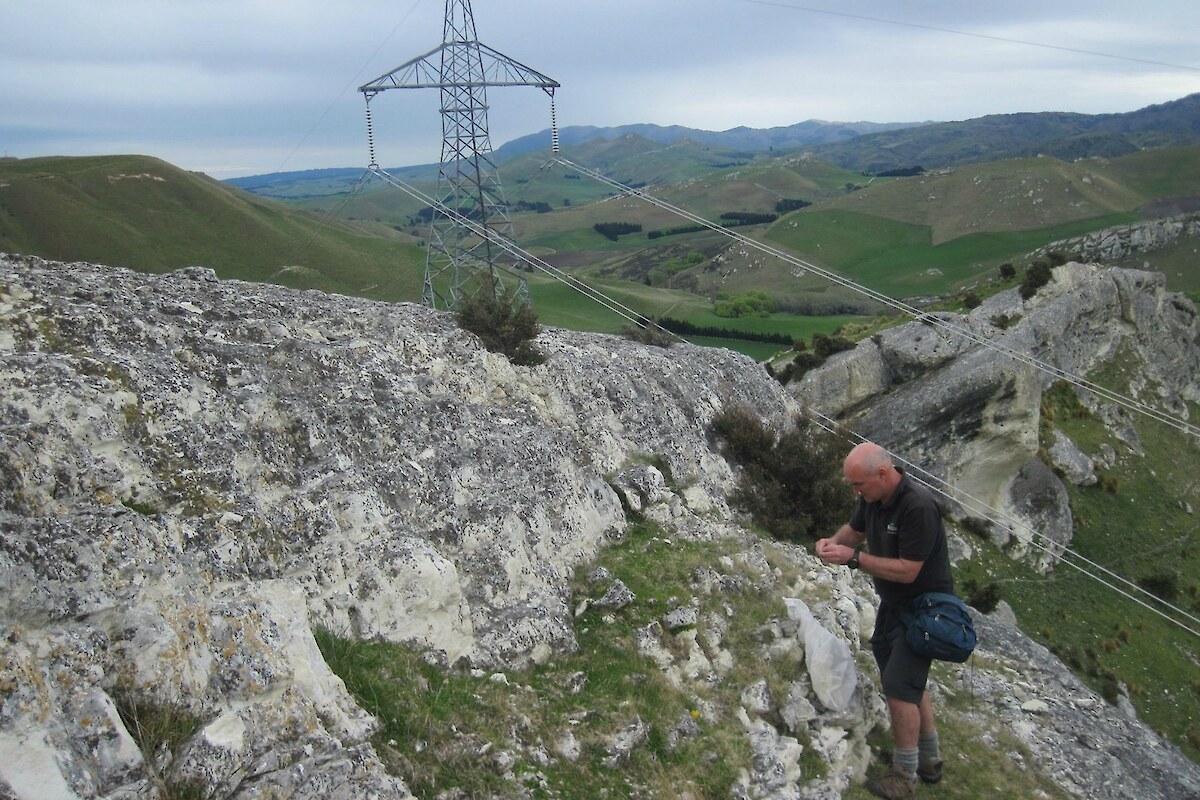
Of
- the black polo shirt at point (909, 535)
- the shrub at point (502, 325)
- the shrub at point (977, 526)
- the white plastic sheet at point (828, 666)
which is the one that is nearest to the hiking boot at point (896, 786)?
the white plastic sheet at point (828, 666)

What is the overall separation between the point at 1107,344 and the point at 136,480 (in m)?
47.8

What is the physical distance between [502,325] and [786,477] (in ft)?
24.4

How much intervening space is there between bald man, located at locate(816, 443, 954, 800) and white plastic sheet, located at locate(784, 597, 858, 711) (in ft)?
2.74

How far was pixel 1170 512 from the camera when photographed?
34656 millimetres

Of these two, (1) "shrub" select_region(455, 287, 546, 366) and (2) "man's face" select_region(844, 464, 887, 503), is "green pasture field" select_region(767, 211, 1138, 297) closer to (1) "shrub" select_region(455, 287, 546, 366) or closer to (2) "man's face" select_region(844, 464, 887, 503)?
(1) "shrub" select_region(455, 287, 546, 366)

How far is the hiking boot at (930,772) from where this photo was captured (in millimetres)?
9234

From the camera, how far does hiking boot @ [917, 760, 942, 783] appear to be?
9234 millimetres

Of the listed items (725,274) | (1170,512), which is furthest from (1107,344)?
(725,274)

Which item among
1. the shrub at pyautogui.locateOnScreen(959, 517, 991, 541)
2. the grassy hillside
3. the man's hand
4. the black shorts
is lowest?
the shrub at pyautogui.locateOnScreen(959, 517, 991, 541)

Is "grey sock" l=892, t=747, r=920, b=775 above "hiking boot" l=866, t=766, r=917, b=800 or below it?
above

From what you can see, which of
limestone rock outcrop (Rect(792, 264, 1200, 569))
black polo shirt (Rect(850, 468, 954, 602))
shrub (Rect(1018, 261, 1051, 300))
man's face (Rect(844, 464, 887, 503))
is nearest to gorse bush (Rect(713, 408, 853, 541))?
black polo shirt (Rect(850, 468, 954, 602))

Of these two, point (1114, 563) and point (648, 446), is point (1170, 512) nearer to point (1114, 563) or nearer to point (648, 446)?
point (1114, 563)

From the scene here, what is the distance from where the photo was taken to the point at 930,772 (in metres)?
9.26

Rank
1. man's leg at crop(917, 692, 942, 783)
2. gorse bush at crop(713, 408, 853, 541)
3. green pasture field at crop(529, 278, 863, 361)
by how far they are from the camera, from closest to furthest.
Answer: man's leg at crop(917, 692, 942, 783), gorse bush at crop(713, 408, 853, 541), green pasture field at crop(529, 278, 863, 361)
